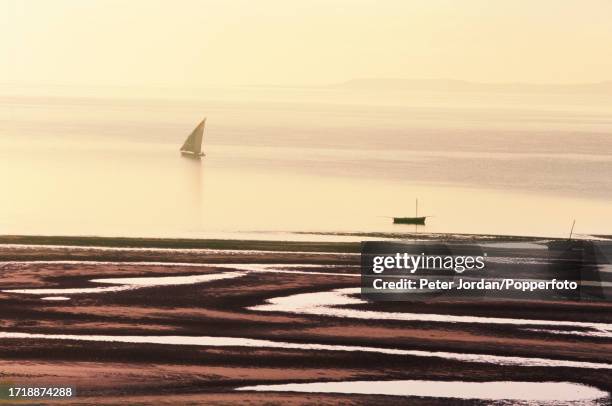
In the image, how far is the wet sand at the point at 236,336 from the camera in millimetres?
26141

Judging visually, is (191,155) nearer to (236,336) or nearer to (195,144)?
(195,144)

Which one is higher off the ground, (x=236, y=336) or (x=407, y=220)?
(x=407, y=220)

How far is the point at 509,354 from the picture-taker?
29109 millimetres

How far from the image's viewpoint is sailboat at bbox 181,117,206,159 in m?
131

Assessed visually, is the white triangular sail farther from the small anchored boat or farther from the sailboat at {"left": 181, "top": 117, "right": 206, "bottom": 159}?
the small anchored boat

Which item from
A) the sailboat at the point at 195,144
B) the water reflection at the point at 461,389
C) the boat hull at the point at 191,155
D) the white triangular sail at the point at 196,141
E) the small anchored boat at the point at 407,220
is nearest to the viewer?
the water reflection at the point at 461,389

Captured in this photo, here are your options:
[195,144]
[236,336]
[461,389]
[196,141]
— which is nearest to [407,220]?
[236,336]

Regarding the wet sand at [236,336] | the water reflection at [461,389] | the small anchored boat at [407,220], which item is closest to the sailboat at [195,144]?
the small anchored boat at [407,220]

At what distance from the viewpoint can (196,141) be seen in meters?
132

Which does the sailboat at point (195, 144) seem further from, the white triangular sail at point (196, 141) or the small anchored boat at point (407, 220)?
the small anchored boat at point (407, 220)

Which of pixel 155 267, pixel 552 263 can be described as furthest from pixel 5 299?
pixel 552 263

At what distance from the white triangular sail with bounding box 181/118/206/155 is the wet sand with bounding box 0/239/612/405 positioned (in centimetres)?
9092

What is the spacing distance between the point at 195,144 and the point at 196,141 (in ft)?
2.64

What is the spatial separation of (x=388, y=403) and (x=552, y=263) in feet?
57.8
